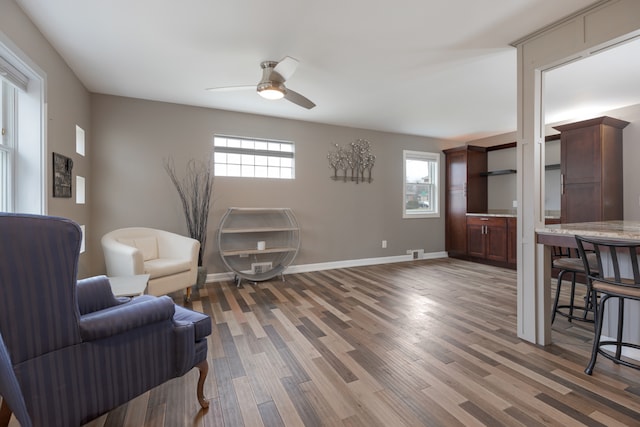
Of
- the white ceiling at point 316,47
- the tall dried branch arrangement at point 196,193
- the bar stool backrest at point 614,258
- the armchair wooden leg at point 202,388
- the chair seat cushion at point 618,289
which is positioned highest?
the white ceiling at point 316,47

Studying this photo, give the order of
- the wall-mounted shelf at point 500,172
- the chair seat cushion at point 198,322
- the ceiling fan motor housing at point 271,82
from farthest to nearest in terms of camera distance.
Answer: the wall-mounted shelf at point 500,172, the ceiling fan motor housing at point 271,82, the chair seat cushion at point 198,322

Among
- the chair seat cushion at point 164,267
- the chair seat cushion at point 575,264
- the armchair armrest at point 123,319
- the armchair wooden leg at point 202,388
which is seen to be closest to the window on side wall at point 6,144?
the chair seat cushion at point 164,267

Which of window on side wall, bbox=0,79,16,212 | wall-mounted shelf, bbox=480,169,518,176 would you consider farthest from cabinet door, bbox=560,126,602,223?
window on side wall, bbox=0,79,16,212

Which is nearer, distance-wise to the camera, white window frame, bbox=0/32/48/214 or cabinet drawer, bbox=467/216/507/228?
white window frame, bbox=0/32/48/214

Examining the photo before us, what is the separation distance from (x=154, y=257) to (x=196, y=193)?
104 centimetres

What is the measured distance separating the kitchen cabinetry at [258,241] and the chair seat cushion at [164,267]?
0.68 meters

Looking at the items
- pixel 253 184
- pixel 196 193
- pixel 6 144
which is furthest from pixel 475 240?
pixel 6 144

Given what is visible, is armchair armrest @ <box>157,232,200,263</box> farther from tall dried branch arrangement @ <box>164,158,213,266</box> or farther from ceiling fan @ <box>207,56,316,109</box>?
ceiling fan @ <box>207,56,316,109</box>

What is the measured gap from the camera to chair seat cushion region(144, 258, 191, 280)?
9.79 ft

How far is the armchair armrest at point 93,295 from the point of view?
57.9 inches

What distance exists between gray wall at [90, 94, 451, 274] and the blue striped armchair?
9.02ft

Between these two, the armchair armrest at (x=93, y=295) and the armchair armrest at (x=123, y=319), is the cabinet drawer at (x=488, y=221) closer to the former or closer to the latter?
the armchair armrest at (x=123, y=319)

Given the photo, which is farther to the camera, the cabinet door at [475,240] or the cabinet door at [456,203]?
the cabinet door at [456,203]

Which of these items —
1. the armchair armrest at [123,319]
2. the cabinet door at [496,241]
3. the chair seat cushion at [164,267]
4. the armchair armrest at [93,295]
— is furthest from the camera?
the cabinet door at [496,241]
